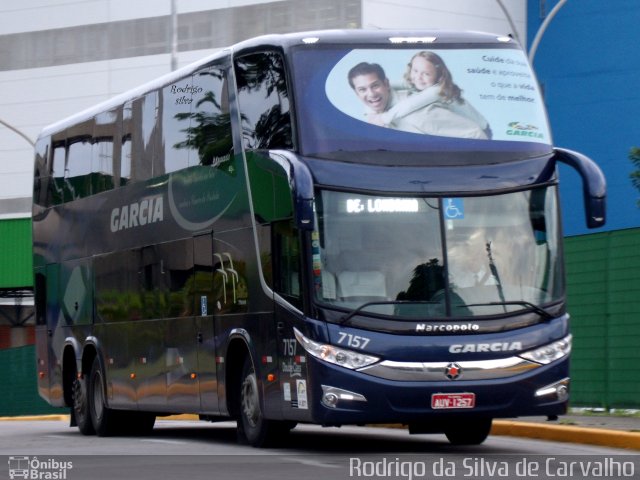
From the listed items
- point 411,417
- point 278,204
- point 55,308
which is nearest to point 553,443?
point 411,417

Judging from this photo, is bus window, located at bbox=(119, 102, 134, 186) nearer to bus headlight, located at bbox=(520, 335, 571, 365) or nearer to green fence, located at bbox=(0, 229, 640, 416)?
green fence, located at bbox=(0, 229, 640, 416)

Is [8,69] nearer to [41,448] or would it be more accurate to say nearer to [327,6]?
[327,6]

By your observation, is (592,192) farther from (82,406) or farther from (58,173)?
(58,173)

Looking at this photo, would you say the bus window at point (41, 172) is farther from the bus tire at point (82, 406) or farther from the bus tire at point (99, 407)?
the bus tire at point (99, 407)

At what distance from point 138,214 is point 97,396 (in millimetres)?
3387

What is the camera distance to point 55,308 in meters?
23.4

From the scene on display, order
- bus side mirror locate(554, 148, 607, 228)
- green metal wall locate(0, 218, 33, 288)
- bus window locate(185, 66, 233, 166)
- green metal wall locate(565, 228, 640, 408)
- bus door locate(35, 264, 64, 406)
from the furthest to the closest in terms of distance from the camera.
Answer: green metal wall locate(0, 218, 33, 288) < bus door locate(35, 264, 64, 406) < green metal wall locate(565, 228, 640, 408) < bus window locate(185, 66, 233, 166) < bus side mirror locate(554, 148, 607, 228)

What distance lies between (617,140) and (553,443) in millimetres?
34278

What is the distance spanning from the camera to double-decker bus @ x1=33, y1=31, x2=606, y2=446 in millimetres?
14180

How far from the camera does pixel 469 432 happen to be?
1636 centimetres

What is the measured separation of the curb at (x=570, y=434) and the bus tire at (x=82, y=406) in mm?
6462

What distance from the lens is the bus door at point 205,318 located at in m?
17.2

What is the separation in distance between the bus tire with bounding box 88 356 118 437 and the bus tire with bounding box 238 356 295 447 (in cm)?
517

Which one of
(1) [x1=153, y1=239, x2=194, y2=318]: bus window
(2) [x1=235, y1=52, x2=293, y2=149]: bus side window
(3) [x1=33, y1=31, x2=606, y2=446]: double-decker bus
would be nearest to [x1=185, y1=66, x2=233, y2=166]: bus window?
(3) [x1=33, y1=31, x2=606, y2=446]: double-decker bus
